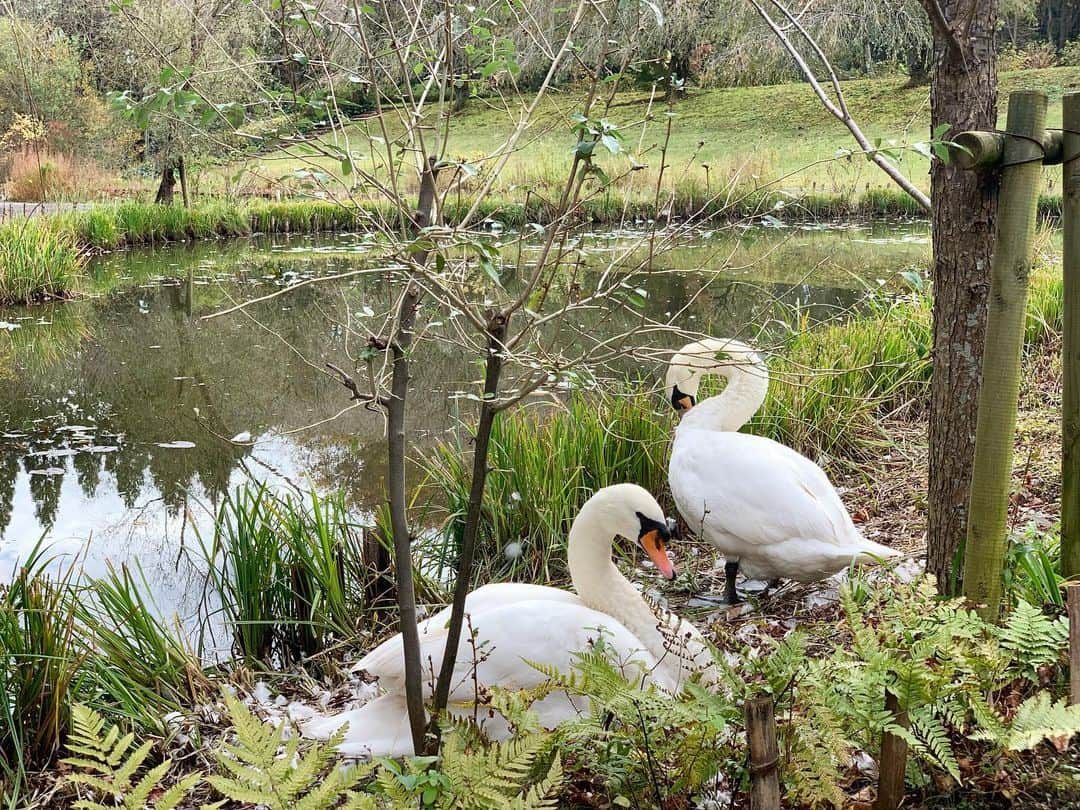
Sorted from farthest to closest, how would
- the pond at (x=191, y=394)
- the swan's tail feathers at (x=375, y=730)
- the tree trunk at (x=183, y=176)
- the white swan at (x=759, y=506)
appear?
the tree trunk at (x=183, y=176) < the pond at (x=191, y=394) < the white swan at (x=759, y=506) < the swan's tail feathers at (x=375, y=730)

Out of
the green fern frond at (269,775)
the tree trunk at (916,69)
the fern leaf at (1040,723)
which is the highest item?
the tree trunk at (916,69)

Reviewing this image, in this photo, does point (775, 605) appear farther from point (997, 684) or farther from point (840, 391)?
point (840, 391)

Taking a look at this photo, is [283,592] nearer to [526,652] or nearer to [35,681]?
[35,681]

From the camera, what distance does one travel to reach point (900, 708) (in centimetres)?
180

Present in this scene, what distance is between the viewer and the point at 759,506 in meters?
3.49

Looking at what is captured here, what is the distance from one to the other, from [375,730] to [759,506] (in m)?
1.59

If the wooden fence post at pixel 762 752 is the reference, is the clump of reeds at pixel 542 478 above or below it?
below

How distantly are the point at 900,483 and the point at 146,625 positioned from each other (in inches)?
133

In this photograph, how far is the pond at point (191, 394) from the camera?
17.5ft

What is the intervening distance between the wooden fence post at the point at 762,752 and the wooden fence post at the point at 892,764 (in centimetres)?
27

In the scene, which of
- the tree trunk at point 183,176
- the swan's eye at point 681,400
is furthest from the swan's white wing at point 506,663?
the tree trunk at point 183,176

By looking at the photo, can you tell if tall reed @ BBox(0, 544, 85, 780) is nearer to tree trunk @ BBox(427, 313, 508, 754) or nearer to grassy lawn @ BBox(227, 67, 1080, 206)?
tree trunk @ BBox(427, 313, 508, 754)

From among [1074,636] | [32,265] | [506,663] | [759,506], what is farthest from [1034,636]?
[32,265]

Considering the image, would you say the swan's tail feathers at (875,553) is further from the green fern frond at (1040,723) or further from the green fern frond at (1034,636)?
the green fern frond at (1040,723)
